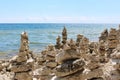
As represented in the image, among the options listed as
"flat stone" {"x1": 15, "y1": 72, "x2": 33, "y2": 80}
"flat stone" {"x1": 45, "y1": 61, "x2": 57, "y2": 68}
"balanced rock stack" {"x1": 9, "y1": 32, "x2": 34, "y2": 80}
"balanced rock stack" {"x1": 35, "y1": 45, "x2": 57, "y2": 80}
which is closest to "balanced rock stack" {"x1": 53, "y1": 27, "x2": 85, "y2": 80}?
"balanced rock stack" {"x1": 9, "y1": 32, "x2": 34, "y2": 80}

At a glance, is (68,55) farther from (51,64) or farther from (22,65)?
(51,64)

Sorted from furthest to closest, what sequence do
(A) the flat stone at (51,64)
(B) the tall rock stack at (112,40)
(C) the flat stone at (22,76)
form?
1. (B) the tall rock stack at (112,40)
2. (A) the flat stone at (51,64)
3. (C) the flat stone at (22,76)

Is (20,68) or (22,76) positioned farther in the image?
(22,76)

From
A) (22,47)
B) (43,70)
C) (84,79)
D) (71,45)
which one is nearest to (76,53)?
(71,45)

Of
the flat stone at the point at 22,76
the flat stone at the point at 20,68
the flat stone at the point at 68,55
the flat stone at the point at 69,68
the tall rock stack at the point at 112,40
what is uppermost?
the flat stone at the point at 68,55

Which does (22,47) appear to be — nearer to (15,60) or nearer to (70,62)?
(15,60)

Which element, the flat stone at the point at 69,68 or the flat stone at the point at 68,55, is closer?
the flat stone at the point at 69,68

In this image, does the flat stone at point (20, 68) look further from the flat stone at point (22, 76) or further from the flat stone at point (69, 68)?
the flat stone at point (69, 68)

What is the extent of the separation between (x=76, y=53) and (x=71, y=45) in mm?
444

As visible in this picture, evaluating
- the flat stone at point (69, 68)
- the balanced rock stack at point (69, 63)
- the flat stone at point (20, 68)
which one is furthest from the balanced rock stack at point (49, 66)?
the flat stone at point (69, 68)

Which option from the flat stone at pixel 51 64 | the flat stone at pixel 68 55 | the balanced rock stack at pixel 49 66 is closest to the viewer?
the flat stone at pixel 68 55

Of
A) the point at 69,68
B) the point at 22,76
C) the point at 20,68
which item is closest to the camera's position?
the point at 69,68

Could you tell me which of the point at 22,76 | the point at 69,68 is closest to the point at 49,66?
the point at 22,76

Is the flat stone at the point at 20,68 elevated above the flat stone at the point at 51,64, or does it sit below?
above
